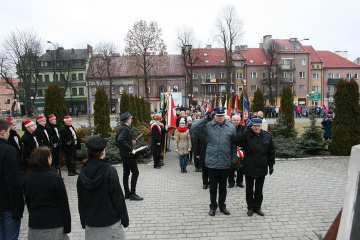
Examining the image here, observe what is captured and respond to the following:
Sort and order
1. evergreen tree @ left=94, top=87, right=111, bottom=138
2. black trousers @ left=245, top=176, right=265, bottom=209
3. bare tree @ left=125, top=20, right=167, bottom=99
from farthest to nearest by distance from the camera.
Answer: bare tree @ left=125, top=20, right=167, bottom=99 → evergreen tree @ left=94, top=87, right=111, bottom=138 → black trousers @ left=245, top=176, right=265, bottom=209

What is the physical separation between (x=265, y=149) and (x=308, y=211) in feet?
5.25

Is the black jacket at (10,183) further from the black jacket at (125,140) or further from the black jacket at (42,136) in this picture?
the black jacket at (42,136)

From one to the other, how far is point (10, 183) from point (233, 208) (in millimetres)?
4344

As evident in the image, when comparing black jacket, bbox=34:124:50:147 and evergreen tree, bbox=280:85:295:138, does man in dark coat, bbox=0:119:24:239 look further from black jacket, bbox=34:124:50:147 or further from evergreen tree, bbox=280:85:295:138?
evergreen tree, bbox=280:85:295:138

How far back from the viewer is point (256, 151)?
5770 millimetres

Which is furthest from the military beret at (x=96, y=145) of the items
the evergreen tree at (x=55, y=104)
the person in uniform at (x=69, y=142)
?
the evergreen tree at (x=55, y=104)

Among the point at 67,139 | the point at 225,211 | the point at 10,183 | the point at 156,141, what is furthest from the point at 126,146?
the point at 156,141

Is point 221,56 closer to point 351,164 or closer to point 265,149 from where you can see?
point 265,149

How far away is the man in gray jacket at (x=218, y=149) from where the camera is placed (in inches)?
229

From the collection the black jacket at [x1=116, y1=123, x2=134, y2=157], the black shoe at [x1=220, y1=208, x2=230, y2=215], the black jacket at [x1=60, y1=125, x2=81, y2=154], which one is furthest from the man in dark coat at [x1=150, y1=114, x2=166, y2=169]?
the black shoe at [x1=220, y1=208, x2=230, y2=215]

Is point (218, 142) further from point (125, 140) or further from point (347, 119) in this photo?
point (347, 119)

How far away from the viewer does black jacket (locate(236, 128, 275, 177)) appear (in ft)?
18.8

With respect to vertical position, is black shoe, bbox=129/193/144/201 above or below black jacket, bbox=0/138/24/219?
below

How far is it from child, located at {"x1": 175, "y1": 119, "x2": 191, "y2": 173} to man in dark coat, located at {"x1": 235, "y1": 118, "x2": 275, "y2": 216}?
4.25 metres
